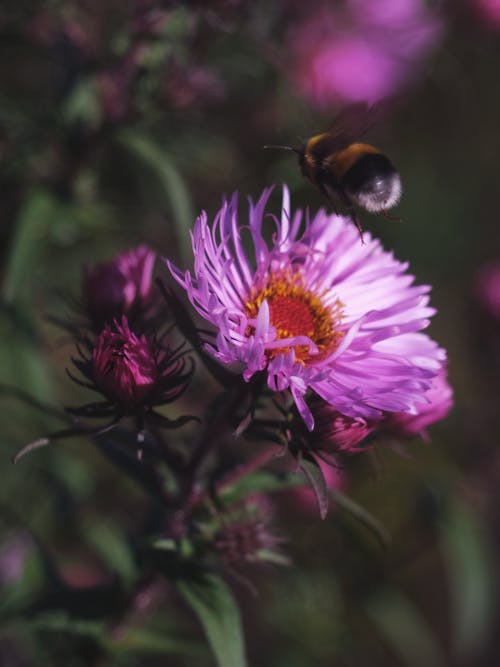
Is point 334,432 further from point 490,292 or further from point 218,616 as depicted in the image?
point 490,292

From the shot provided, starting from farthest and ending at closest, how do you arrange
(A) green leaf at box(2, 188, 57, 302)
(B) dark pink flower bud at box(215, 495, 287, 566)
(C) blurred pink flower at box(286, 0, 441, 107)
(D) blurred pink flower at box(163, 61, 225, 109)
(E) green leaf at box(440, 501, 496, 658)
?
(C) blurred pink flower at box(286, 0, 441, 107)
(E) green leaf at box(440, 501, 496, 658)
(D) blurred pink flower at box(163, 61, 225, 109)
(A) green leaf at box(2, 188, 57, 302)
(B) dark pink flower bud at box(215, 495, 287, 566)

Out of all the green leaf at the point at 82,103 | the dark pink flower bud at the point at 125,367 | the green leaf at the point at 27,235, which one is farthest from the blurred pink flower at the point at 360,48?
the dark pink flower bud at the point at 125,367

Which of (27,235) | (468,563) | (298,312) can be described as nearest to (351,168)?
(298,312)

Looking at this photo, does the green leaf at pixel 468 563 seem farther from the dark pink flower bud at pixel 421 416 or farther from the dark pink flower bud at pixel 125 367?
the dark pink flower bud at pixel 125 367

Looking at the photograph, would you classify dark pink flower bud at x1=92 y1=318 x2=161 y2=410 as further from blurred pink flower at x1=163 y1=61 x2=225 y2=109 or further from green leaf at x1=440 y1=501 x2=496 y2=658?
green leaf at x1=440 y1=501 x2=496 y2=658

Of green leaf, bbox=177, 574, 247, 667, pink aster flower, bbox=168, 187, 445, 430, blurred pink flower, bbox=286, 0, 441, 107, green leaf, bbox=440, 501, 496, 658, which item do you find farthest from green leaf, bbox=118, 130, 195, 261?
green leaf, bbox=440, 501, 496, 658
